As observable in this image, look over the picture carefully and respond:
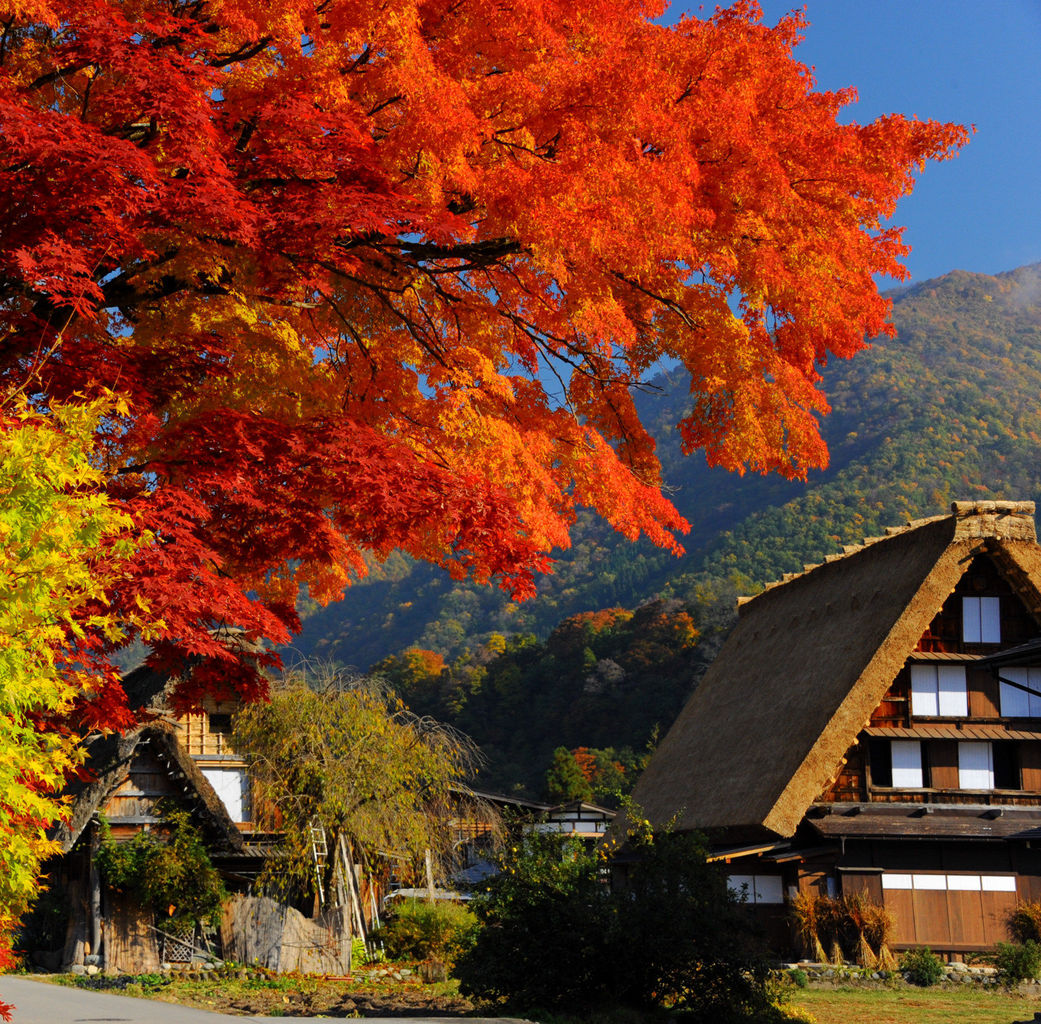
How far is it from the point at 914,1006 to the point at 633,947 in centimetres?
685

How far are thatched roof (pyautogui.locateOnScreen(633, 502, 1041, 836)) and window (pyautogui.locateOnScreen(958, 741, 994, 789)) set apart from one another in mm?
2487

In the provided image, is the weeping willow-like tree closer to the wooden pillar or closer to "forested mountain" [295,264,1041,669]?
the wooden pillar

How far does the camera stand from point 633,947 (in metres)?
Answer: 11.5

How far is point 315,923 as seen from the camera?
22.3 m

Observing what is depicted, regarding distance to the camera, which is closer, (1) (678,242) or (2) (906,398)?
(1) (678,242)

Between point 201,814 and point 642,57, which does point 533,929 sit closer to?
point 642,57

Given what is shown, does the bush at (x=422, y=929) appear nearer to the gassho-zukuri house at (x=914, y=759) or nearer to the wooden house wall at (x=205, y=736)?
the wooden house wall at (x=205, y=736)

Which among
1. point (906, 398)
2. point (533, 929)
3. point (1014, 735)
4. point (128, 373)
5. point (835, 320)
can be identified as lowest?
point (533, 929)

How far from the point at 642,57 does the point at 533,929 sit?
8.85 metres

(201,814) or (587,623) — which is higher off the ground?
(587,623)

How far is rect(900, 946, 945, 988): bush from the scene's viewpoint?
1906cm

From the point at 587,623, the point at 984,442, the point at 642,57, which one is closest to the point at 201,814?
the point at 642,57

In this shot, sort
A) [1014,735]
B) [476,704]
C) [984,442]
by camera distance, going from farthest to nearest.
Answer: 1. [984,442]
2. [476,704]
3. [1014,735]

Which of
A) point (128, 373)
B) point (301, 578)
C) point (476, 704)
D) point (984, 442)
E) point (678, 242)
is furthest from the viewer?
point (984, 442)
